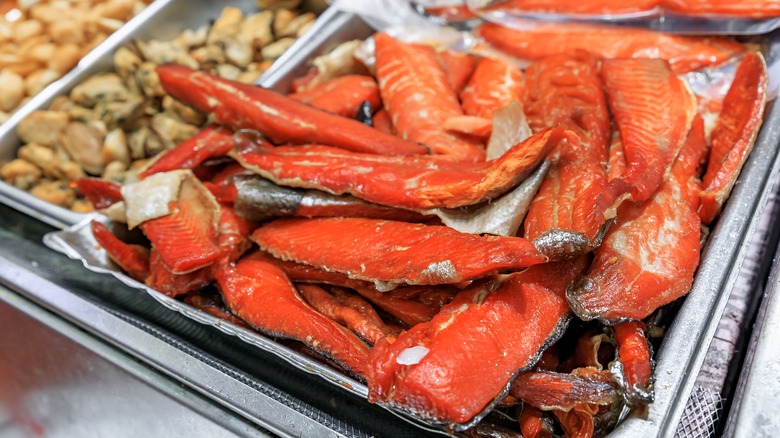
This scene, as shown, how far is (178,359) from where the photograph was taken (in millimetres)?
1803

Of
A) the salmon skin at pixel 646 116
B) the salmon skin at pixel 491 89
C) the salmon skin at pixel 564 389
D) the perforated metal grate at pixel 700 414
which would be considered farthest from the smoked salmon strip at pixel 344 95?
the perforated metal grate at pixel 700 414

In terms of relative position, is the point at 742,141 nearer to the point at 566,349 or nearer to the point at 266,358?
the point at 566,349

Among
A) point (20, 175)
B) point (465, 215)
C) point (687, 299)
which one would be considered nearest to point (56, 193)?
point (20, 175)

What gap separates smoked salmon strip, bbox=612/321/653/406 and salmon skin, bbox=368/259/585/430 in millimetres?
138

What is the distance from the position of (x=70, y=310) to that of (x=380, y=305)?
1.03 meters

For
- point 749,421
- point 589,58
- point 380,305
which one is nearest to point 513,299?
point 380,305

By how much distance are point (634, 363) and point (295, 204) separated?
39.2 inches

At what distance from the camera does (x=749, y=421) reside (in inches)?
54.9

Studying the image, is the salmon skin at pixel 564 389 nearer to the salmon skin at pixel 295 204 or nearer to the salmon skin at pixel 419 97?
the salmon skin at pixel 295 204

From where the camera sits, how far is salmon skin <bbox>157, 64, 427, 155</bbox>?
2.01 m

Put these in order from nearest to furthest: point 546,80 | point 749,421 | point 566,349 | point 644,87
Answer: point 749,421 → point 566,349 → point 644,87 → point 546,80

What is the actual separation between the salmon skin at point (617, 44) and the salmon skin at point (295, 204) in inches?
38.1

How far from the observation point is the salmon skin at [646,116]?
63.1 inches

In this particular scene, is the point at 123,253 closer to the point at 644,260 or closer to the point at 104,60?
the point at 104,60
